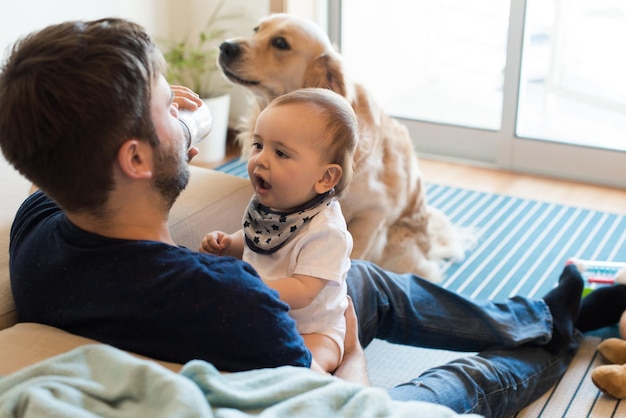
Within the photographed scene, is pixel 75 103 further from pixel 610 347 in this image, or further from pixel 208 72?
pixel 208 72

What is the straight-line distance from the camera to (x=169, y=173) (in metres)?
1.10

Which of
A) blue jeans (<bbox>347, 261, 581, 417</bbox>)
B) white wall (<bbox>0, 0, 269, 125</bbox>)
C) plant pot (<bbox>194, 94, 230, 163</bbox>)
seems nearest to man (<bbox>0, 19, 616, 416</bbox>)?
blue jeans (<bbox>347, 261, 581, 417</bbox>)

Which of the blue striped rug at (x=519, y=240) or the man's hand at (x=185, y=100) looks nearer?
the man's hand at (x=185, y=100)

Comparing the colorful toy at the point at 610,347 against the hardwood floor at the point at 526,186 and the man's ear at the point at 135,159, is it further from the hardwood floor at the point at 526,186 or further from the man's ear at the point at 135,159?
the man's ear at the point at 135,159

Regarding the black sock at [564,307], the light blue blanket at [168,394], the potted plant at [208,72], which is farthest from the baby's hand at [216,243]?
the potted plant at [208,72]

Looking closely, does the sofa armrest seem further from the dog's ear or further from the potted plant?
the potted plant

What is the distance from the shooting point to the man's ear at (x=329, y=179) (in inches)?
55.1

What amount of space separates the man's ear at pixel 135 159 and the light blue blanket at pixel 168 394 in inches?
10.0

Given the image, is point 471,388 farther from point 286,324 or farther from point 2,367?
point 2,367

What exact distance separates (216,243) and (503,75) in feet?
8.21

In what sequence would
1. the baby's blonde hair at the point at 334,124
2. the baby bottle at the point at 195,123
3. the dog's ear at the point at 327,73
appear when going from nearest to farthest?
the baby bottle at the point at 195,123, the baby's blonde hair at the point at 334,124, the dog's ear at the point at 327,73

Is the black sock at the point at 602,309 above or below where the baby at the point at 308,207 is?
below

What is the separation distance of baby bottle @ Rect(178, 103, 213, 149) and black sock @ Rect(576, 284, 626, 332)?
1.27 meters

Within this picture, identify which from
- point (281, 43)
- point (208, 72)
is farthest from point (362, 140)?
point (208, 72)
